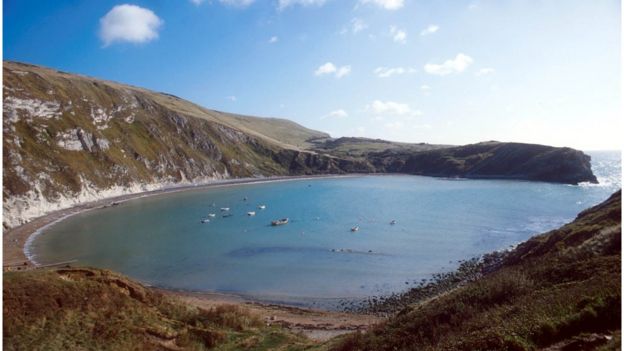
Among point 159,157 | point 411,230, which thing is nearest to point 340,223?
point 411,230

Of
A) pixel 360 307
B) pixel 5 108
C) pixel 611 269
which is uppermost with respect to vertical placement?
pixel 5 108

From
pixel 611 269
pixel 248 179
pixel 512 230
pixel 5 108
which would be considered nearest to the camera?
pixel 611 269

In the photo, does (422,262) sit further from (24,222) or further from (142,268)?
(24,222)

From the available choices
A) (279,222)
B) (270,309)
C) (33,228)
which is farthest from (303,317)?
(33,228)

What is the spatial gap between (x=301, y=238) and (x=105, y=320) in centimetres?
5577

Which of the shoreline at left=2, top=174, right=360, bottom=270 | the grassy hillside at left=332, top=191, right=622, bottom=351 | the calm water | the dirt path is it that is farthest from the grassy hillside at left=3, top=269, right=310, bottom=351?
the shoreline at left=2, top=174, right=360, bottom=270

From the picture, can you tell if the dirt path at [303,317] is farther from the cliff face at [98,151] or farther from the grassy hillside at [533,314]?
the cliff face at [98,151]

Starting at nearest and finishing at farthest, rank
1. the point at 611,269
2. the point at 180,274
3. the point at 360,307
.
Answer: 1. the point at 611,269
2. the point at 360,307
3. the point at 180,274

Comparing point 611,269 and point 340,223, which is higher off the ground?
point 611,269

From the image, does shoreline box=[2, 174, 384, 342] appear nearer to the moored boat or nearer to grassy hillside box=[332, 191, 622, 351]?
grassy hillside box=[332, 191, 622, 351]

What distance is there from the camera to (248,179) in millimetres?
188375

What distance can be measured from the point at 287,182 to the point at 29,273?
169 m

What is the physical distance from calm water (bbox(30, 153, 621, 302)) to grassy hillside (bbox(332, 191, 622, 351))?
2858cm

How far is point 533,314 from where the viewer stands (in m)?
13.7
